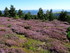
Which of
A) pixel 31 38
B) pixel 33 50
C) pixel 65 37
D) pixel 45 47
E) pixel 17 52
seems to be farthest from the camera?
pixel 65 37

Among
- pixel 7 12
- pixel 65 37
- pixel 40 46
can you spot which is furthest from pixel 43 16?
pixel 40 46

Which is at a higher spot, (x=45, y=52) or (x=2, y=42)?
(x=2, y=42)

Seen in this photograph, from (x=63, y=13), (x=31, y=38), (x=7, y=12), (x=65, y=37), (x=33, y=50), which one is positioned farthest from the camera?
(x=7, y=12)

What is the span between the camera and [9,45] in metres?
15.8

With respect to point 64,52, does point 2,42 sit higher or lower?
higher

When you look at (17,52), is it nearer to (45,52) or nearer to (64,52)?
(45,52)

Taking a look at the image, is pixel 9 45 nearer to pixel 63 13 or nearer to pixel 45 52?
pixel 45 52

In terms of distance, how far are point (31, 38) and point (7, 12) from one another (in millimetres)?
75488

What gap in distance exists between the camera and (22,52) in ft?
45.7

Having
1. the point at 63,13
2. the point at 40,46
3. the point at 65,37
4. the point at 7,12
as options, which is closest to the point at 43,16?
the point at 63,13

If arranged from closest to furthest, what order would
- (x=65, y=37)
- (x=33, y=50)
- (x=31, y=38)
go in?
(x=33, y=50)
(x=31, y=38)
(x=65, y=37)

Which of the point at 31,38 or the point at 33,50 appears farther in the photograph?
the point at 31,38

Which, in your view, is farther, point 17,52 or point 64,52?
point 64,52

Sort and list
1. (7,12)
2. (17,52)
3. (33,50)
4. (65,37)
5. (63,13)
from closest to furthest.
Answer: (17,52) < (33,50) < (65,37) < (63,13) < (7,12)
